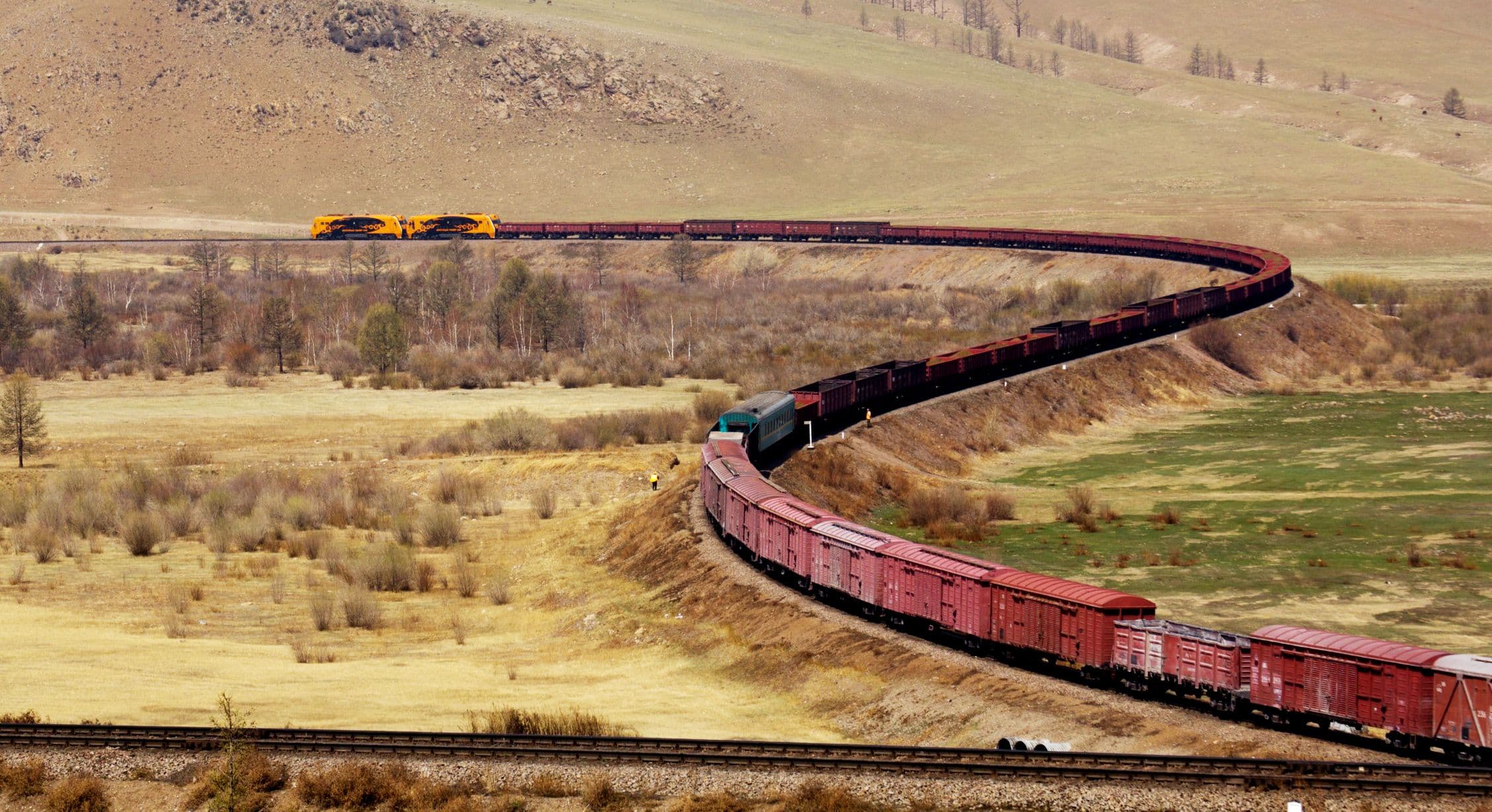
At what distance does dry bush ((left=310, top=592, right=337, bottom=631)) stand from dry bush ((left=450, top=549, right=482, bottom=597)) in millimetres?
3818

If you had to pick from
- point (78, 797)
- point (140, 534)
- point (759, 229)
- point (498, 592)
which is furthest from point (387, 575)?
point (759, 229)

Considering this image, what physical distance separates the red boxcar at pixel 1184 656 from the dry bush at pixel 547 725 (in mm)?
8207

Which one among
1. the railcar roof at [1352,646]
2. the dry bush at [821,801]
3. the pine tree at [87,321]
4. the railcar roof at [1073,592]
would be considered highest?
the railcar roof at [1352,646]

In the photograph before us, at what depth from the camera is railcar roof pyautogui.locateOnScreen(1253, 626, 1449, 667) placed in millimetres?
23766

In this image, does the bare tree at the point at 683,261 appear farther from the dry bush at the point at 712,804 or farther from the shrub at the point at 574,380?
the dry bush at the point at 712,804

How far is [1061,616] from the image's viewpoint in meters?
28.0

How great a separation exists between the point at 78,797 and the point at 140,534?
77.0 ft

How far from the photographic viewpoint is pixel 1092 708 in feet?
86.6

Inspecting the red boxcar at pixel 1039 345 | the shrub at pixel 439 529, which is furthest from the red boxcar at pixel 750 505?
the red boxcar at pixel 1039 345

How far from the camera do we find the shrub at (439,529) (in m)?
47.3

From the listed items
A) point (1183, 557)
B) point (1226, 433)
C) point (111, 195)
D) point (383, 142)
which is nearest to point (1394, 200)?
point (1226, 433)

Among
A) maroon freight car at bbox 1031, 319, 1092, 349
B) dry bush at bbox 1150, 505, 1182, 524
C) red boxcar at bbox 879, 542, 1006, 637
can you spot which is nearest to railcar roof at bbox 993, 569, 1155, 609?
red boxcar at bbox 879, 542, 1006, 637

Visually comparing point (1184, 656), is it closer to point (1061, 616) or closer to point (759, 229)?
point (1061, 616)

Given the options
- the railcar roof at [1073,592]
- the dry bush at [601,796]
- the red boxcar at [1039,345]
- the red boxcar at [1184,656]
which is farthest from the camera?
the red boxcar at [1039,345]
